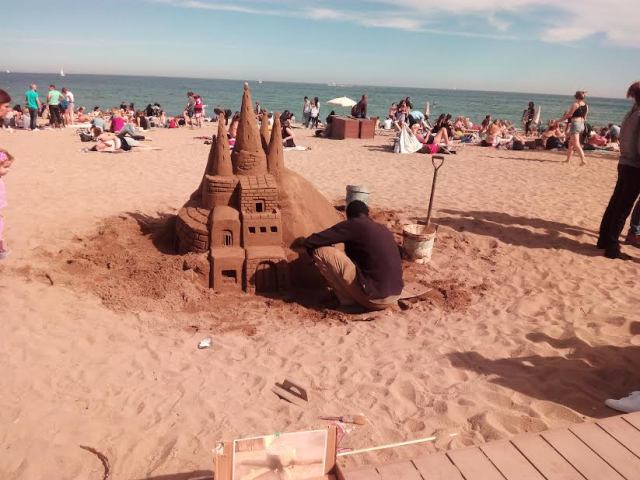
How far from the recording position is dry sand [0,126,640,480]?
3387mm

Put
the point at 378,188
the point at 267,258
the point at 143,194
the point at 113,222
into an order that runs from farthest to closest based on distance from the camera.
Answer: the point at 378,188 < the point at 143,194 < the point at 113,222 < the point at 267,258

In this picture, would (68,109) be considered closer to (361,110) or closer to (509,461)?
(361,110)

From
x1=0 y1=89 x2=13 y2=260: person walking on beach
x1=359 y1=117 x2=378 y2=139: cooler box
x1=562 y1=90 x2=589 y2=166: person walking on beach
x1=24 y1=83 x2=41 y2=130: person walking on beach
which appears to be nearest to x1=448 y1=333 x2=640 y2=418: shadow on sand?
x1=0 y1=89 x2=13 y2=260: person walking on beach

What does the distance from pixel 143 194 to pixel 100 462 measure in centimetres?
713

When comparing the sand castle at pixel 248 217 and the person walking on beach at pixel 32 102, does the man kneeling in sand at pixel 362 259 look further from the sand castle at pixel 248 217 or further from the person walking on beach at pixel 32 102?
the person walking on beach at pixel 32 102

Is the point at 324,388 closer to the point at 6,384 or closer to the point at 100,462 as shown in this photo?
the point at 100,462

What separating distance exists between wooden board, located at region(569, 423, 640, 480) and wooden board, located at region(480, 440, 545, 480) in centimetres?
47

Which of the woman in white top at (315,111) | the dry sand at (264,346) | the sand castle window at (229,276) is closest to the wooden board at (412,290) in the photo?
the dry sand at (264,346)

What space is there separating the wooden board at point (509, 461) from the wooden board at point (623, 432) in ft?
2.21

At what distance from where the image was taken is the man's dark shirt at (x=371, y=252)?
503 centimetres

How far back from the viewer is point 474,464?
8.61ft

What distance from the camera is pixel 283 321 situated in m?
5.17

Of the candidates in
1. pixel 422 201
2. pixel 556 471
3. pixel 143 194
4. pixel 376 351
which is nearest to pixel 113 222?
pixel 143 194

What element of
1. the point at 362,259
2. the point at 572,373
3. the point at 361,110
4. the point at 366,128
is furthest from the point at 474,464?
the point at 361,110
